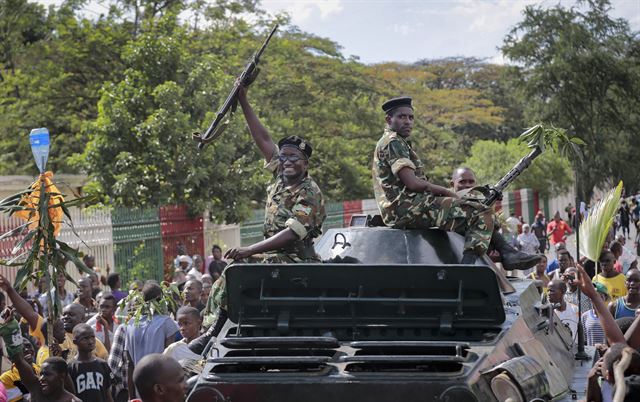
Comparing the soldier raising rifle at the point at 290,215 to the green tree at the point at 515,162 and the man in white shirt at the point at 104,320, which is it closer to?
the man in white shirt at the point at 104,320

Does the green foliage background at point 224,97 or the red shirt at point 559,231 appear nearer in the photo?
the green foliage background at point 224,97

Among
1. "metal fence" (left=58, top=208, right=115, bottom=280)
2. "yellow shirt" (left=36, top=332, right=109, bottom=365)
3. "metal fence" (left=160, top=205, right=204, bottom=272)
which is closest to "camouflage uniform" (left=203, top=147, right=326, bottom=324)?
"yellow shirt" (left=36, top=332, right=109, bottom=365)

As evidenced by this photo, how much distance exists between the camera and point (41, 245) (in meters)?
9.02

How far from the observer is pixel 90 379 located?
27.7 feet

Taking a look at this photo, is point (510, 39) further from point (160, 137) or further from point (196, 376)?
point (196, 376)

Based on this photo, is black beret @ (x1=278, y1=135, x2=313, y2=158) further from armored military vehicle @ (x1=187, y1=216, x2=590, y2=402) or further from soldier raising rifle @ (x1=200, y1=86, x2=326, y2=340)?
armored military vehicle @ (x1=187, y1=216, x2=590, y2=402)

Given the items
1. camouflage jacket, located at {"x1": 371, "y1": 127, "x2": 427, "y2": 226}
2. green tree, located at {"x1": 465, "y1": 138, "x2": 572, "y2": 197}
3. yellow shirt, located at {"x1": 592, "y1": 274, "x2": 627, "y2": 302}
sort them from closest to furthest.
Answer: camouflage jacket, located at {"x1": 371, "y1": 127, "x2": 427, "y2": 226} → yellow shirt, located at {"x1": 592, "y1": 274, "x2": 627, "y2": 302} → green tree, located at {"x1": 465, "y1": 138, "x2": 572, "y2": 197}

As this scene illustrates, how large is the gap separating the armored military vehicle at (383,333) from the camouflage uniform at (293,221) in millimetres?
225

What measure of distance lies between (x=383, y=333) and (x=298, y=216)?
44.8 inches

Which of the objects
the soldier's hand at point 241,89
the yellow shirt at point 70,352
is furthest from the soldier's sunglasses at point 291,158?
the yellow shirt at point 70,352

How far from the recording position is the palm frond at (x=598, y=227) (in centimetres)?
753

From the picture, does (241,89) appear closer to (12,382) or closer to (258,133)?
(258,133)

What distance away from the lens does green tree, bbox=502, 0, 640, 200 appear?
41.7 metres

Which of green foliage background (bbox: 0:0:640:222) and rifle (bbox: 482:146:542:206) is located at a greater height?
green foliage background (bbox: 0:0:640:222)
